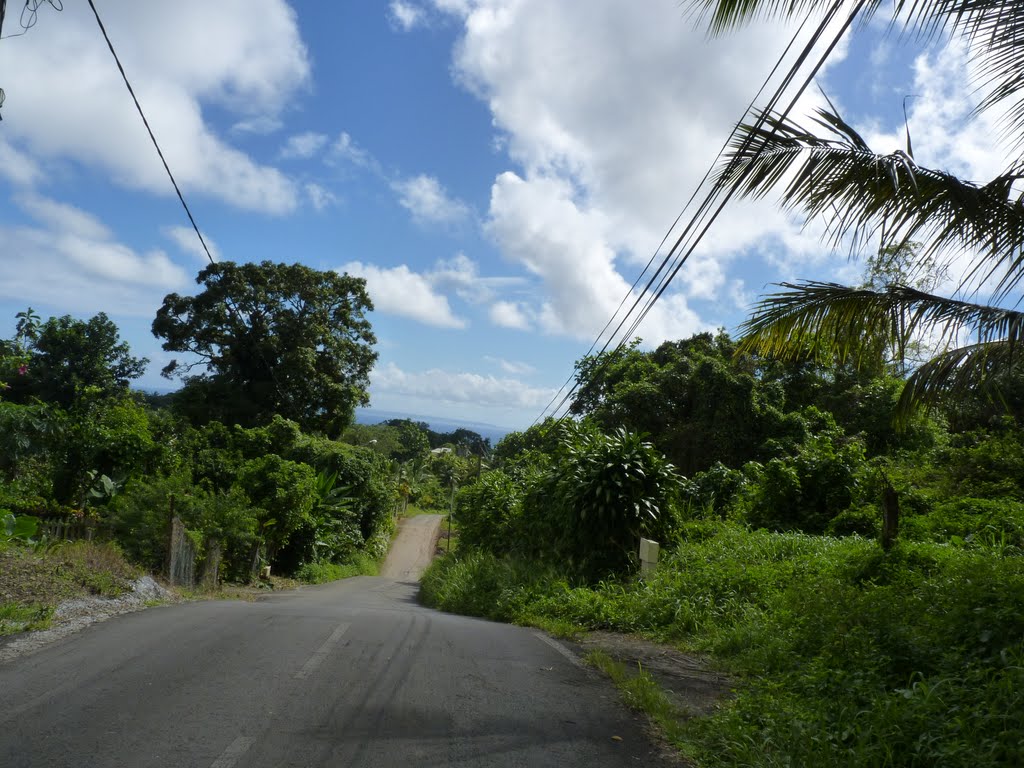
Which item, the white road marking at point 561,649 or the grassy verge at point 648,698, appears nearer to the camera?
the grassy verge at point 648,698

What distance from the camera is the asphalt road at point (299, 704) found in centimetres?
467

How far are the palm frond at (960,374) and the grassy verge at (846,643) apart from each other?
163cm

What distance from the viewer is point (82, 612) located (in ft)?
31.4

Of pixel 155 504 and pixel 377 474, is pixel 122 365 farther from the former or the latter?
pixel 155 504

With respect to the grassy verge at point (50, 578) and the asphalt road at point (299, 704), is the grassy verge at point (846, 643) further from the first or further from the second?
the grassy verge at point (50, 578)

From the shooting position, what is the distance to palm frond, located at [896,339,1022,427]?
7375mm

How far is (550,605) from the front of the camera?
12703mm

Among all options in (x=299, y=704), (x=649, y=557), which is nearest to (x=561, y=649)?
(x=649, y=557)

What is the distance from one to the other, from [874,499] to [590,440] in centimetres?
535

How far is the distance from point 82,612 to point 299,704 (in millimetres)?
5371

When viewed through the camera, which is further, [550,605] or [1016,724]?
[550,605]

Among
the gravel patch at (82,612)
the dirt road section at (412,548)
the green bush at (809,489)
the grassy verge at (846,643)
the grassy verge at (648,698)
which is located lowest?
the dirt road section at (412,548)

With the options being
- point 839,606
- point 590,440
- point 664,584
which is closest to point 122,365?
point 590,440

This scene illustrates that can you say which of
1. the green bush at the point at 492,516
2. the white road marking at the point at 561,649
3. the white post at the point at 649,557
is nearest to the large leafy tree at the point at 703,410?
the green bush at the point at 492,516
